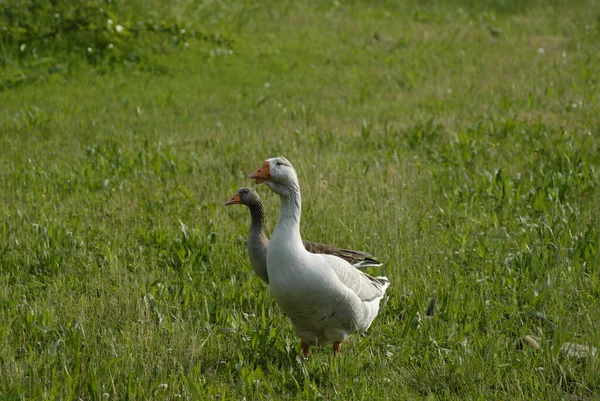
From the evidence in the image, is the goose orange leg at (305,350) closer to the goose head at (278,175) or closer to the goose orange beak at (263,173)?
the goose head at (278,175)

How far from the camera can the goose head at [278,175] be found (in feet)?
18.1

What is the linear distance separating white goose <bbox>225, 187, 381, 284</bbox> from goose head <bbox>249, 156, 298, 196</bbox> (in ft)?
4.27

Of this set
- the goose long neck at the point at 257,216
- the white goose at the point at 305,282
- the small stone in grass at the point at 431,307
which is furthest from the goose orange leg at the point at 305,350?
the goose long neck at the point at 257,216

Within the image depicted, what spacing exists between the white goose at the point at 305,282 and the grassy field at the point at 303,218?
27 cm

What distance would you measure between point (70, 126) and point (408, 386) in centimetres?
846

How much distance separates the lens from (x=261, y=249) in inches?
272

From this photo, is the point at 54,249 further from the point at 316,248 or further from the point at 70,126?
the point at 70,126

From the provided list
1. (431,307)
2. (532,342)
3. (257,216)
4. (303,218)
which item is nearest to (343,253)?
(431,307)

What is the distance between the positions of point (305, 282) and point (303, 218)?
3382 mm

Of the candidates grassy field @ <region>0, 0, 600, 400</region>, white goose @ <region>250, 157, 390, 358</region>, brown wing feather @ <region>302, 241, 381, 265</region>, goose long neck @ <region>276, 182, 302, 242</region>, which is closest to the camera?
white goose @ <region>250, 157, 390, 358</region>

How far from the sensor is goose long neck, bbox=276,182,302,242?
5430 millimetres

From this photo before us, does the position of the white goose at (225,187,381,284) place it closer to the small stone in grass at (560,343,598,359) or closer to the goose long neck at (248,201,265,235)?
the goose long neck at (248,201,265,235)

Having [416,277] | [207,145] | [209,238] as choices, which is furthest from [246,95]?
[416,277]

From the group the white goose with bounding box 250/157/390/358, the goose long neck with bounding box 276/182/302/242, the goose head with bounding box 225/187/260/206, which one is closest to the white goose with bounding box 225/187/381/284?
the goose head with bounding box 225/187/260/206
